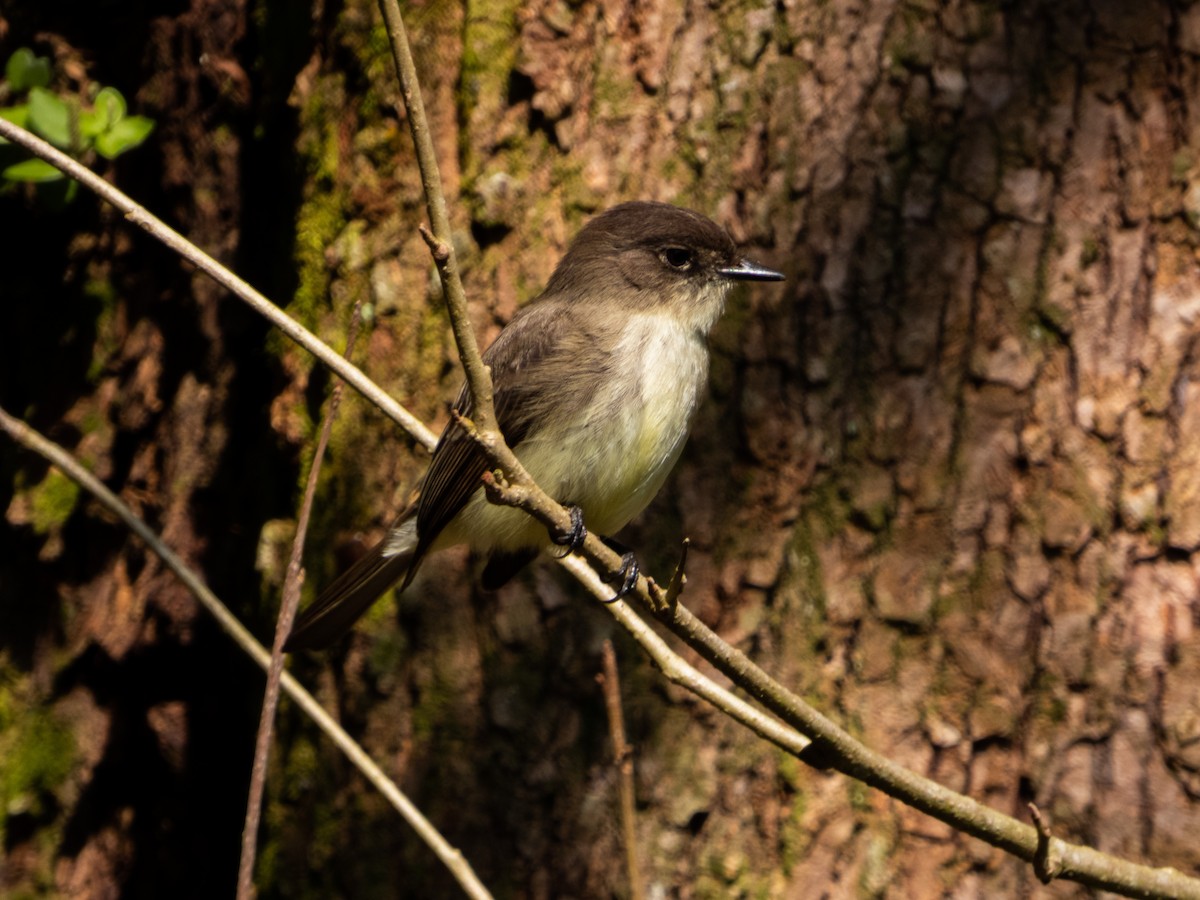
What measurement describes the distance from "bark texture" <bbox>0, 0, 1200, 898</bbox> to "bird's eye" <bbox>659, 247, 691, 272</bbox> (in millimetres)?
161

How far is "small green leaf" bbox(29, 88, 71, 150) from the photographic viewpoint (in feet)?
11.4

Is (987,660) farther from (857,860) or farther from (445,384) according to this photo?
(445,384)

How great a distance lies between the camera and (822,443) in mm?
3418

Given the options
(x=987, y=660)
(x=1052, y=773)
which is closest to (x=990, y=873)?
(x=1052, y=773)

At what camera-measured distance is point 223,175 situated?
4199 mm

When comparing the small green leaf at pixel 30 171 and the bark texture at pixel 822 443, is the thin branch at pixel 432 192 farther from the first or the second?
the small green leaf at pixel 30 171

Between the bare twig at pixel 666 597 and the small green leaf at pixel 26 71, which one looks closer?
the bare twig at pixel 666 597

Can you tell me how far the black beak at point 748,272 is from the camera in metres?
3.34

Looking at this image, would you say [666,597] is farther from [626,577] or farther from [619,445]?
[619,445]

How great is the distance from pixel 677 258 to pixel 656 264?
7 centimetres

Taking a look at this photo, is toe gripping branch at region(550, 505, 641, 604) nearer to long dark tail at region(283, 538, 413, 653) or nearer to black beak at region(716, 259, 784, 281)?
long dark tail at region(283, 538, 413, 653)

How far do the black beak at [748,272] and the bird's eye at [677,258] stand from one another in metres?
0.13

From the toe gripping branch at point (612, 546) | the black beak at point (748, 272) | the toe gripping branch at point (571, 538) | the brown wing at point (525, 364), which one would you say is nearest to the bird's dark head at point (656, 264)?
the black beak at point (748, 272)

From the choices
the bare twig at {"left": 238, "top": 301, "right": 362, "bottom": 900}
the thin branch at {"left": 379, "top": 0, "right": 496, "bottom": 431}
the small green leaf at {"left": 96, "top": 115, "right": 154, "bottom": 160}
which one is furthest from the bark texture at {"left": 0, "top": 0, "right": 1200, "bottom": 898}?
the thin branch at {"left": 379, "top": 0, "right": 496, "bottom": 431}
